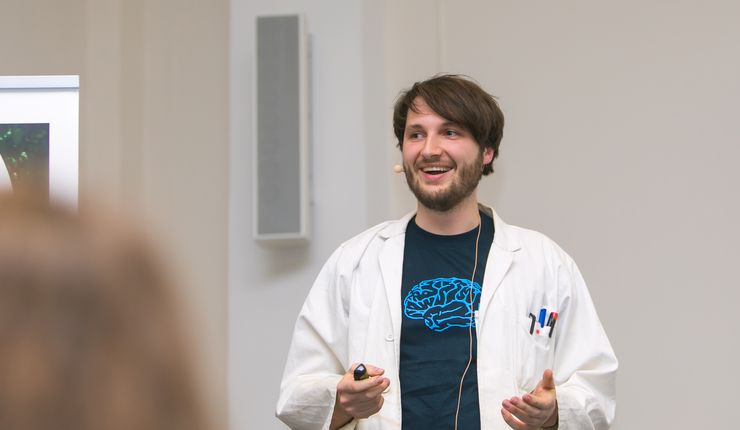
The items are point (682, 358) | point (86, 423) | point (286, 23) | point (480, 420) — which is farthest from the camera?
point (286, 23)

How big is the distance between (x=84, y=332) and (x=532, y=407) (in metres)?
1.63

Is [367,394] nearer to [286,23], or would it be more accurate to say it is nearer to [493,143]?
[493,143]

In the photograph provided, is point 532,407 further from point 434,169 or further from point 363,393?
point 434,169

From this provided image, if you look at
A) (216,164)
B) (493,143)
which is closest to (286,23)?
(216,164)

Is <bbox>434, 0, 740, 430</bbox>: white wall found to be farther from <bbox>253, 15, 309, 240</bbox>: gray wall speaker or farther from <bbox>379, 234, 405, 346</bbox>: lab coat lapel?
<bbox>379, 234, 405, 346</bbox>: lab coat lapel

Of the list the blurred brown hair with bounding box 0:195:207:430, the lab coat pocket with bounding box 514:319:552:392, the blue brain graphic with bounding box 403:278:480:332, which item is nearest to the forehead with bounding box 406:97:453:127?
the blue brain graphic with bounding box 403:278:480:332

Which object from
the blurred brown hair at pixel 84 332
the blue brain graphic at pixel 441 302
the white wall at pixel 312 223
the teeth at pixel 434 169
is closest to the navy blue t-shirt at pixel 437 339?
the blue brain graphic at pixel 441 302

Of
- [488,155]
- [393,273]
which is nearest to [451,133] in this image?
[488,155]

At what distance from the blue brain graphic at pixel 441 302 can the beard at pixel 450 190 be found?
22 cm

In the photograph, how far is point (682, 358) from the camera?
3.60 meters

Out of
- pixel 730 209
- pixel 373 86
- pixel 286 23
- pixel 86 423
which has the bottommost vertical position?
pixel 86 423

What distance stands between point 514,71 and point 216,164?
1.36 metres

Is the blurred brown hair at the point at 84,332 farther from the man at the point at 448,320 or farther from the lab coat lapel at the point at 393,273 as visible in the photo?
the lab coat lapel at the point at 393,273

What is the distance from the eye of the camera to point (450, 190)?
2471mm
